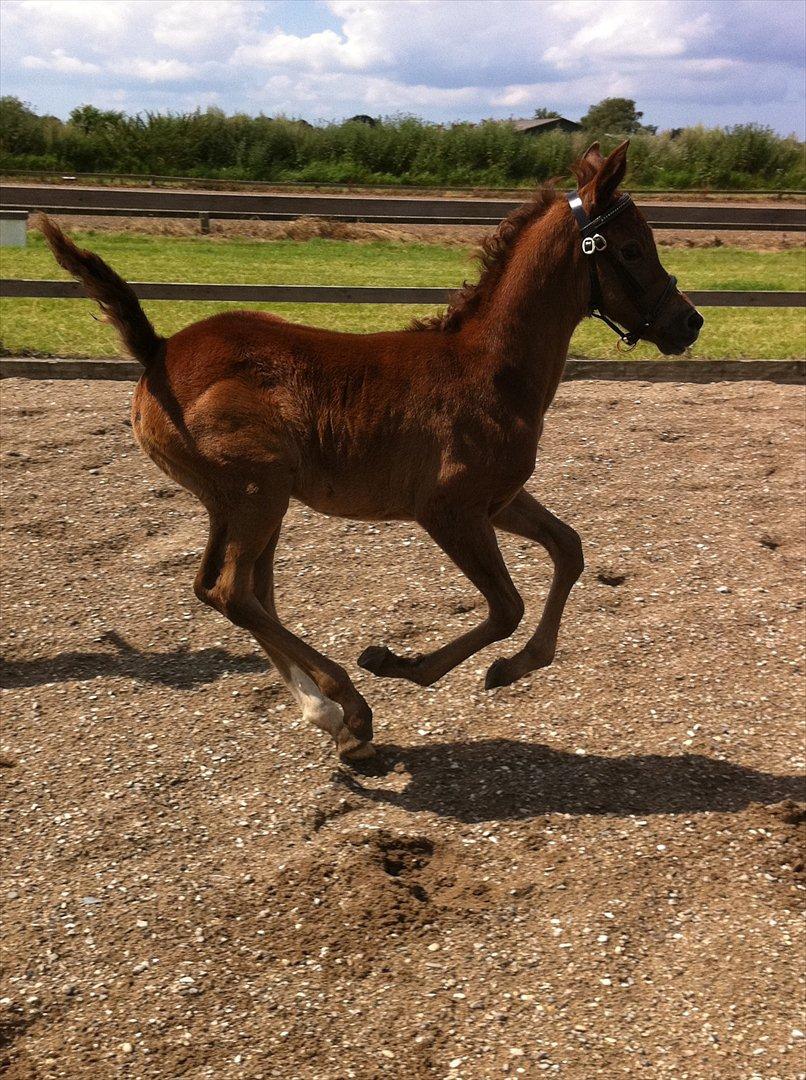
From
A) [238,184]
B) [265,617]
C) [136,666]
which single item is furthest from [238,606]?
[238,184]

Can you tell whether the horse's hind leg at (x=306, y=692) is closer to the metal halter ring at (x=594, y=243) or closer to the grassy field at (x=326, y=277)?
the metal halter ring at (x=594, y=243)

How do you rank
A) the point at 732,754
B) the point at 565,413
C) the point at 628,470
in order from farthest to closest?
the point at 565,413, the point at 628,470, the point at 732,754

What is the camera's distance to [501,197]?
28266 mm

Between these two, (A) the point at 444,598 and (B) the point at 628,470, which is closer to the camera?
(A) the point at 444,598

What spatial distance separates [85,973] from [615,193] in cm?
338

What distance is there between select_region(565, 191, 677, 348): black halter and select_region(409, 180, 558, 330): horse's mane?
142 millimetres

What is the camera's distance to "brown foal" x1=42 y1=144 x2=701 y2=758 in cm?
457

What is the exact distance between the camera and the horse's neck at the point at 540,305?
184 inches

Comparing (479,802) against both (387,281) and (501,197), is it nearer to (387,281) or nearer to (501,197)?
(387,281)

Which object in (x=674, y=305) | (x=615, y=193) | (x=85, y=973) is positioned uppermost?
(x=615, y=193)

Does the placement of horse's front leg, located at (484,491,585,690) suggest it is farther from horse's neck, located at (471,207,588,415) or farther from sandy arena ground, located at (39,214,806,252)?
sandy arena ground, located at (39,214,806,252)

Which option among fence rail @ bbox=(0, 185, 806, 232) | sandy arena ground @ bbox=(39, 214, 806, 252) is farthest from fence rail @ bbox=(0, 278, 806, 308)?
sandy arena ground @ bbox=(39, 214, 806, 252)

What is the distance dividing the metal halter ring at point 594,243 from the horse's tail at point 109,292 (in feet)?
5.67

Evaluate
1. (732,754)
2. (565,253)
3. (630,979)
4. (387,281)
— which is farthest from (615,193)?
(387,281)
